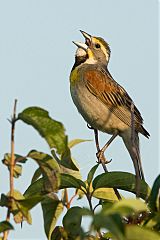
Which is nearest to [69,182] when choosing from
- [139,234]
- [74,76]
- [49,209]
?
[49,209]

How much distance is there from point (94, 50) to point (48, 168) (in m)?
5.53

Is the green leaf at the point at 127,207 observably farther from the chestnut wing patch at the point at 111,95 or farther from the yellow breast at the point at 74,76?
the yellow breast at the point at 74,76

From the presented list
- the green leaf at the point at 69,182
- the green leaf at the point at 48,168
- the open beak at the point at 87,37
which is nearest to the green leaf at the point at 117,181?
the green leaf at the point at 69,182

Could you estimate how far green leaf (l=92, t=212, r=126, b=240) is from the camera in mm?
1195

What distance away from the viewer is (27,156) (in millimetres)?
1858

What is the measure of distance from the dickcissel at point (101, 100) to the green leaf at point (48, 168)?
14.0ft

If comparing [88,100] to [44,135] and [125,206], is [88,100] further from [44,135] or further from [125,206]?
[125,206]

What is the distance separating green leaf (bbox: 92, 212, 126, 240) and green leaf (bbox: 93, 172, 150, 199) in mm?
1129

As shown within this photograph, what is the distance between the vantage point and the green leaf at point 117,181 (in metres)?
2.40

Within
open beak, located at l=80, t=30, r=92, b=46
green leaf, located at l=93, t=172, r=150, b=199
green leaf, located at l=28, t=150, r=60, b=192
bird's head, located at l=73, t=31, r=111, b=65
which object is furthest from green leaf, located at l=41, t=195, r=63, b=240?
open beak, located at l=80, t=30, r=92, b=46

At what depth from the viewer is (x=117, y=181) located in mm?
2412

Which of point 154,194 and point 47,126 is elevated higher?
point 47,126

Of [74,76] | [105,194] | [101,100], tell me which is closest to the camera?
[105,194]

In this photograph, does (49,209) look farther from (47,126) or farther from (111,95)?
(111,95)
